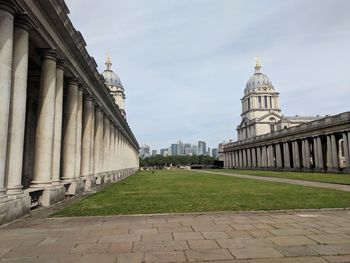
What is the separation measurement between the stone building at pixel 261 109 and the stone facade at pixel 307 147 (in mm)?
24596

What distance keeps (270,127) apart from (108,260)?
493ft

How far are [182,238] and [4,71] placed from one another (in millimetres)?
9233

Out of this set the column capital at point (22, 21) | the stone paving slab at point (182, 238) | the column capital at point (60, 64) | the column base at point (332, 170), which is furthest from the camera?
the column base at point (332, 170)

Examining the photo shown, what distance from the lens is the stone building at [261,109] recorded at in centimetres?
14938

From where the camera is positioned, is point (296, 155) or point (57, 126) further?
point (296, 155)

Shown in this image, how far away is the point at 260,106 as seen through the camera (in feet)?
519

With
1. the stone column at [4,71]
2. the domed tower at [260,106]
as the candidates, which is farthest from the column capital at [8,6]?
the domed tower at [260,106]

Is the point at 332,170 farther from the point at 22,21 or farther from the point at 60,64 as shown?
the point at 22,21

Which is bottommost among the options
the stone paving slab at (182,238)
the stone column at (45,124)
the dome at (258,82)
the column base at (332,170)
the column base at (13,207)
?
the stone paving slab at (182,238)

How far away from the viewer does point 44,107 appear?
701 inches

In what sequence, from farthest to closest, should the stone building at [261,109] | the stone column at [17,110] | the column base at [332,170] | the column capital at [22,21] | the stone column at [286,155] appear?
the stone building at [261,109]
the stone column at [286,155]
the column base at [332,170]
the column capital at [22,21]
the stone column at [17,110]

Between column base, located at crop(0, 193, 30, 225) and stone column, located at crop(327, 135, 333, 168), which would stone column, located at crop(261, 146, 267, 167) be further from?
column base, located at crop(0, 193, 30, 225)

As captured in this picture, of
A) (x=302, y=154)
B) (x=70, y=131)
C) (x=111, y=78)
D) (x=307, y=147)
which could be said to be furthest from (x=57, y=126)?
(x=111, y=78)

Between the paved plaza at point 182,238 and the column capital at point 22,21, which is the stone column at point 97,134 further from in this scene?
the paved plaza at point 182,238
